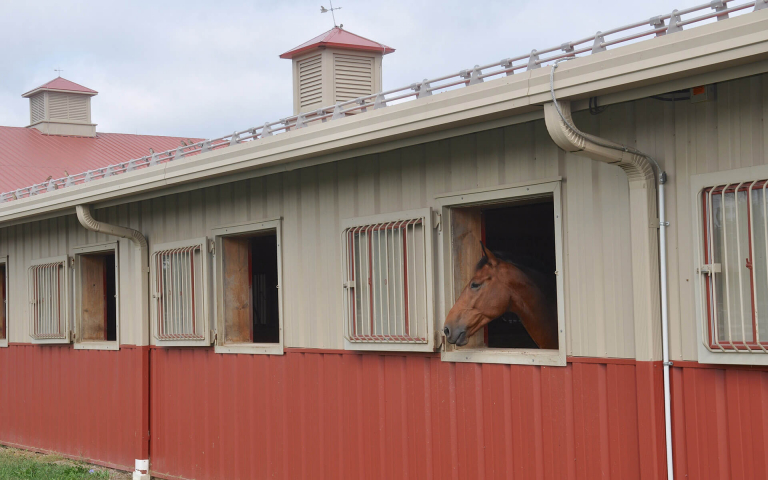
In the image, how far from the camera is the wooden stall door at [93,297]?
10844 mm

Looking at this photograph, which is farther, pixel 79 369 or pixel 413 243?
pixel 79 369

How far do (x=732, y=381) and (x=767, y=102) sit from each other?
1427 mm

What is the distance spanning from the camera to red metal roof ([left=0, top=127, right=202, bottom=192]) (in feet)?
54.6

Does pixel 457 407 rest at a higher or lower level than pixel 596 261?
lower

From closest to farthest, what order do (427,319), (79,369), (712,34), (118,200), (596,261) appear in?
(712,34) → (596,261) → (427,319) → (118,200) → (79,369)

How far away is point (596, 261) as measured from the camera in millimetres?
5625

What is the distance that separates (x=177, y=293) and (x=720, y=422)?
5.64 m

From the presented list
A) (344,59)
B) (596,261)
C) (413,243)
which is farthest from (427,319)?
(344,59)

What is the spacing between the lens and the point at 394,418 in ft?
22.8

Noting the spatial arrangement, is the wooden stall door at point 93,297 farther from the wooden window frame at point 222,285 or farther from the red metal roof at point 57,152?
the red metal roof at point 57,152

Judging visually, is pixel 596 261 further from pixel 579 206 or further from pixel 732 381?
pixel 732 381

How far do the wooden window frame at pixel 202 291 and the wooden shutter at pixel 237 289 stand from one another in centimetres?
16

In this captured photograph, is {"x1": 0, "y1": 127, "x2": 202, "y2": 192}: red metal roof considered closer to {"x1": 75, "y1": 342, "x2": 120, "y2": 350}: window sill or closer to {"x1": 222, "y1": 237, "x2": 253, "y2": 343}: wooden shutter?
{"x1": 75, "y1": 342, "x2": 120, "y2": 350}: window sill

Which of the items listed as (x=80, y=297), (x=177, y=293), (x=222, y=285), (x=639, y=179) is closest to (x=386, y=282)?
(x=639, y=179)
